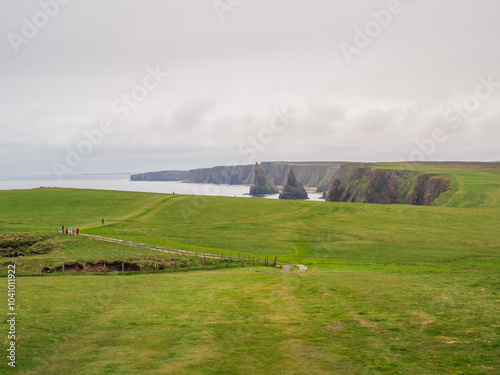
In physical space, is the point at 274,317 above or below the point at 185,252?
above

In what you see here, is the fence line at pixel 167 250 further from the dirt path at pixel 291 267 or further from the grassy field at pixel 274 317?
the grassy field at pixel 274 317

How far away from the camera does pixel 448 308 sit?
2509cm

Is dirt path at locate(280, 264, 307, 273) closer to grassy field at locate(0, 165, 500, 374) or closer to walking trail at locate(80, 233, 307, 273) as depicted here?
walking trail at locate(80, 233, 307, 273)

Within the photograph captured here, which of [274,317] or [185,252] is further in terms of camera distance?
[185,252]

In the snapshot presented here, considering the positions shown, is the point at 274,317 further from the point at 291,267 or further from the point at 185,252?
the point at 185,252

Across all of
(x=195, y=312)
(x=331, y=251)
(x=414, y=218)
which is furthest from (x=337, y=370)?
(x=414, y=218)

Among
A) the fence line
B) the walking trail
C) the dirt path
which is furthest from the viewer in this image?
the fence line

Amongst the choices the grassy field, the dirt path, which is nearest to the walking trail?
the dirt path

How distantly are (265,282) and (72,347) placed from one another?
65.5 feet

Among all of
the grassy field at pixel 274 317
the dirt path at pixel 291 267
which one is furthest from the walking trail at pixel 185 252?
the grassy field at pixel 274 317

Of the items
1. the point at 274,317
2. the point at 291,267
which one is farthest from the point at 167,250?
the point at 274,317

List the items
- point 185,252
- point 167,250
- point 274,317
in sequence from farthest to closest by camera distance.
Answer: point 167,250 < point 185,252 < point 274,317

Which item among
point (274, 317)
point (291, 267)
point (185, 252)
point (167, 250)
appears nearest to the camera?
point (274, 317)

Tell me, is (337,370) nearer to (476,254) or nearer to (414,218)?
(476,254)
